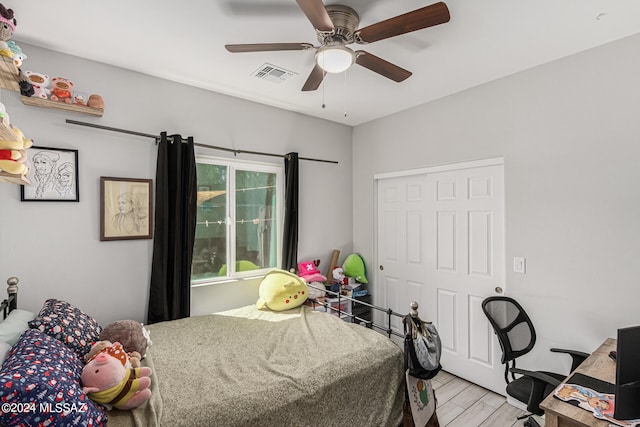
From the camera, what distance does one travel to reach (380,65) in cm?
197

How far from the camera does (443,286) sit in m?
3.09

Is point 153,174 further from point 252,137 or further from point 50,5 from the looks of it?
point 50,5

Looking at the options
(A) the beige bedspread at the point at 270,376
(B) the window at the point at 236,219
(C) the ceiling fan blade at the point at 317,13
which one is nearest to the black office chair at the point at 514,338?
(A) the beige bedspread at the point at 270,376

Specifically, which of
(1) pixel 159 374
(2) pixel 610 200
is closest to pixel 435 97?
(2) pixel 610 200

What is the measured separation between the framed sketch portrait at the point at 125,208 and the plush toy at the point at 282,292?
3.65 ft

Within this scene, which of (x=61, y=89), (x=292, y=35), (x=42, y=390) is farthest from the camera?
(x=61, y=89)

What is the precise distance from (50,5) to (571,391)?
3422 millimetres

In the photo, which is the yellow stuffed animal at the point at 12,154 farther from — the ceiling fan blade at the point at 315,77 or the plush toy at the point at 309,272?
the plush toy at the point at 309,272

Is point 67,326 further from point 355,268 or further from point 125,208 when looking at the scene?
point 355,268

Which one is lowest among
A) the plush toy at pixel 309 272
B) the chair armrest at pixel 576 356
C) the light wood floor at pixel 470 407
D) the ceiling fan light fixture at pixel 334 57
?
the light wood floor at pixel 470 407

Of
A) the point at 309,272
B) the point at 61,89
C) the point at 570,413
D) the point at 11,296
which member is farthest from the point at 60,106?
the point at 570,413

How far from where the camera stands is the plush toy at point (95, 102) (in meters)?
2.28

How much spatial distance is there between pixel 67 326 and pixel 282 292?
1.54 m

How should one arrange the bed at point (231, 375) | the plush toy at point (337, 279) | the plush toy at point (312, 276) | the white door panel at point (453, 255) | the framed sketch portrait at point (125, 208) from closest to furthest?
the bed at point (231, 375) → the framed sketch portrait at point (125, 208) → the white door panel at point (453, 255) → the plush toy at point (312, 276) → the plush toy at point (337, 279)
